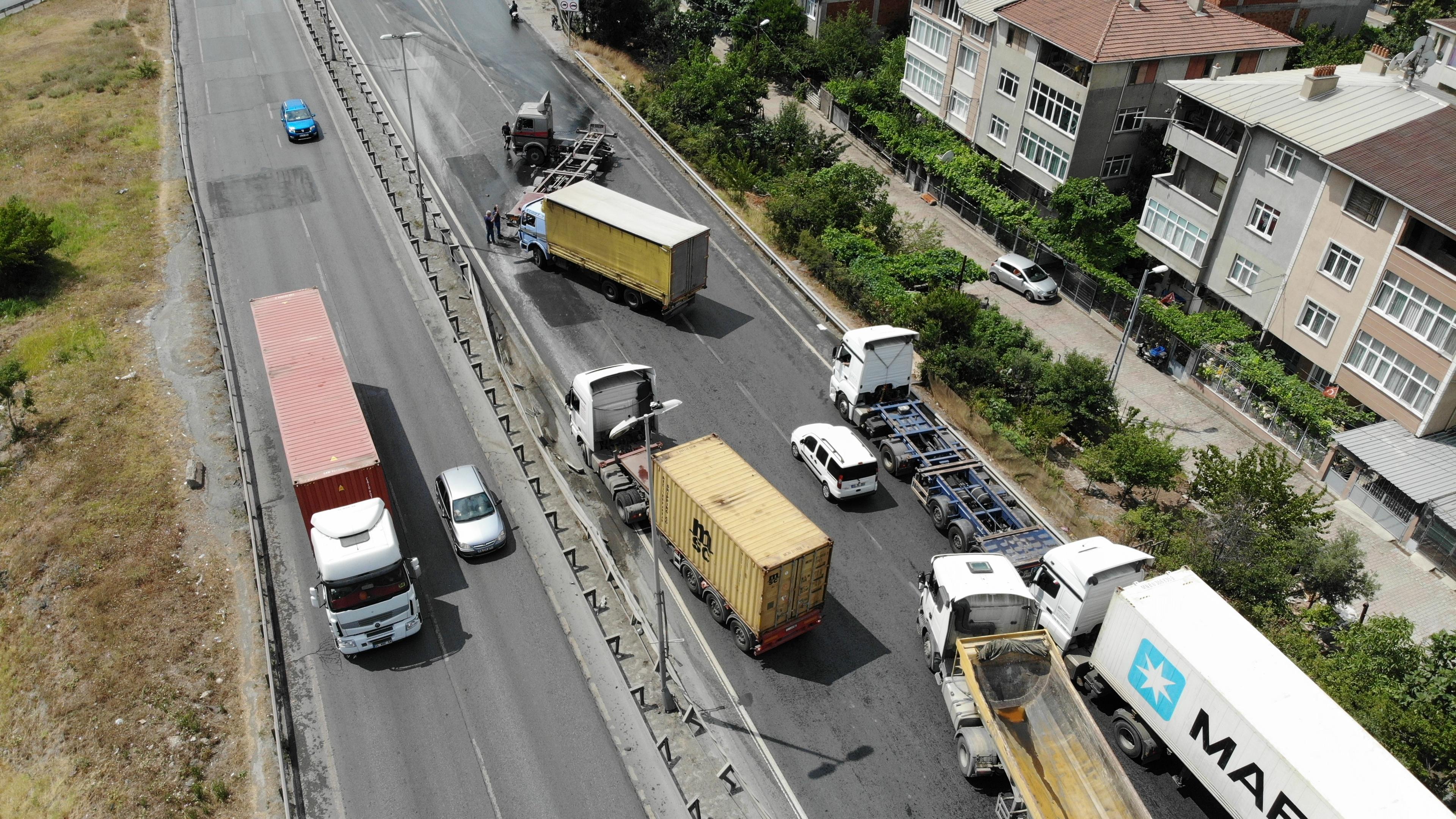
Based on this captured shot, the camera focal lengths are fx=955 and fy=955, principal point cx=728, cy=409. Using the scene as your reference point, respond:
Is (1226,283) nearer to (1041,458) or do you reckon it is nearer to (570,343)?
(1041,458)

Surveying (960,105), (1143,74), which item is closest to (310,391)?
(1143,74)

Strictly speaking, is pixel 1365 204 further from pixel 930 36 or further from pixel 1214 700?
pixel 930 36

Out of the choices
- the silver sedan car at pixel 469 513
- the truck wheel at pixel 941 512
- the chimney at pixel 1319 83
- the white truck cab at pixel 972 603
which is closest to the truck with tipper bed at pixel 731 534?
the white truck cab at pixel 972 603

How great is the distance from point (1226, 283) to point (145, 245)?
51624 mm

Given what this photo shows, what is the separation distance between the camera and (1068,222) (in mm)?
50750

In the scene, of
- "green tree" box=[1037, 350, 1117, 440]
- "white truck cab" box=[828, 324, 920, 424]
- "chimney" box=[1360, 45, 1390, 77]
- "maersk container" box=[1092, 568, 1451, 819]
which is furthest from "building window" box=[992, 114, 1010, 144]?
"maersk container" box=[1092, 568, 1451, 819]

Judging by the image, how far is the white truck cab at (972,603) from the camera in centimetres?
2516

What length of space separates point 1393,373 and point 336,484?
1540 inches

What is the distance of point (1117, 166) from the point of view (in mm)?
52344

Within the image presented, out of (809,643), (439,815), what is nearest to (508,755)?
(439,815)

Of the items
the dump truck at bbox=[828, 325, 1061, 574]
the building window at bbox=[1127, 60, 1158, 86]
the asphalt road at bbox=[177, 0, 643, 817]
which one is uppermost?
the building window at bbox=[1127, 60, 1158, 86]

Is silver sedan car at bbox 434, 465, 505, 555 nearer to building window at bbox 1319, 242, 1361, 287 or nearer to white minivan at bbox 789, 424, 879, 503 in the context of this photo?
white minivan at bbox 789, 424, 879, 503

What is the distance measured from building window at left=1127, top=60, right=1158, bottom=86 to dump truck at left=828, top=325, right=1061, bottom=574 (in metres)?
23.8

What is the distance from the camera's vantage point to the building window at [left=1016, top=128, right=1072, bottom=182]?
51875 millimetres
